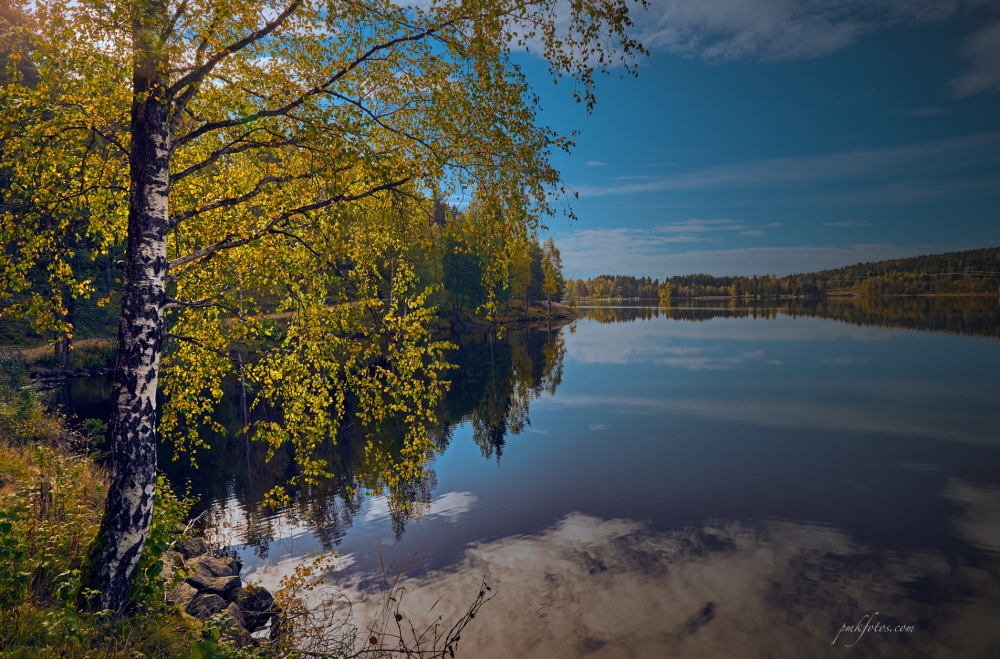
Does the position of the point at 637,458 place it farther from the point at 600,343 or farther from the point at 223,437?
the point at 600,343

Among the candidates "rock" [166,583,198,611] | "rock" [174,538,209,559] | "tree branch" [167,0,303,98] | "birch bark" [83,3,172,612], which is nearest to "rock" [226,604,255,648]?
"rock" [166,583,198,611]

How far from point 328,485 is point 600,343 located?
55960 millimetres

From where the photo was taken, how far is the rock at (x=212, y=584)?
34.9 feet

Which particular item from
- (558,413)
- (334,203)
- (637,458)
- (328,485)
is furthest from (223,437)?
(334,203)

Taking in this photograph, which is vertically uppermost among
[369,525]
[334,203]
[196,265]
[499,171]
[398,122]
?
[398,122]

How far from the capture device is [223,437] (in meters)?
26.1

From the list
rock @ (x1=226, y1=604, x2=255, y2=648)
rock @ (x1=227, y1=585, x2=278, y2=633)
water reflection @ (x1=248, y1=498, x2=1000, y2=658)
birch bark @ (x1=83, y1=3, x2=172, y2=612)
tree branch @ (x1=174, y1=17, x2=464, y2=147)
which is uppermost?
tree branch @ (x1=174, y1=17, x2=464, y2=147)

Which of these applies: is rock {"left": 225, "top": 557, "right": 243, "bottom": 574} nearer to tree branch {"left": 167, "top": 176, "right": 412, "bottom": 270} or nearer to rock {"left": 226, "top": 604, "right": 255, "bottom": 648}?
rock {"left": 226, "top": 604, "right": 255, "bottom": 648}

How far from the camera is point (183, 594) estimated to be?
948 cm

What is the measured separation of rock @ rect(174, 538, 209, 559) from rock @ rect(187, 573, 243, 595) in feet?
4.29

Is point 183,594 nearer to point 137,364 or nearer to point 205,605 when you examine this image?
point 205,605

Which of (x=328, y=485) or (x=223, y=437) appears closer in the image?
(x=328, y=485)

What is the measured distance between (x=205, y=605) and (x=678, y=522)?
12896 mm

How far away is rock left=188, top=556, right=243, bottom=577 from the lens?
36.9 feet
